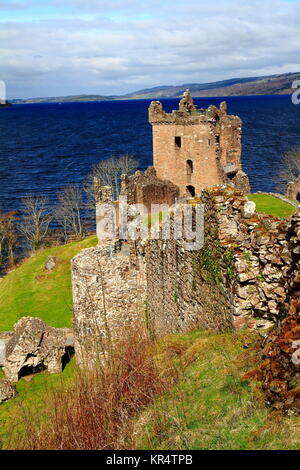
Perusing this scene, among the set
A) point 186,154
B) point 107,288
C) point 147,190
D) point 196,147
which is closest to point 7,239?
point 186,154

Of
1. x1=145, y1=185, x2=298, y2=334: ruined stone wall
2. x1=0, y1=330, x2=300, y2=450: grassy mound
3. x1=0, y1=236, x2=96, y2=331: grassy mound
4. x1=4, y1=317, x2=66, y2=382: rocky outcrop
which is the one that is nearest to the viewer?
x1=0, y1=330, x2=300, y2=450: grassy mound

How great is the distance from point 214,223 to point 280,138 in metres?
122

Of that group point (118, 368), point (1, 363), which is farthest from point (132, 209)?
point (118, 368)

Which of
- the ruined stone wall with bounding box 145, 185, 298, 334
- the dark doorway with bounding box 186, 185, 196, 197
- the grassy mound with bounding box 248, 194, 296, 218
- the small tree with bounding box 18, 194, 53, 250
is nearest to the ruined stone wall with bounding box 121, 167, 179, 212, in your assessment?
the dark doorway with bounding box 186, 185, 196, 197

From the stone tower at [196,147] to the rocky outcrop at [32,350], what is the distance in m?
21.0

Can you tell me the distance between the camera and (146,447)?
7.46 metres

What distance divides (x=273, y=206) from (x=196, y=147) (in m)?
11.9

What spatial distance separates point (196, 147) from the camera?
39.8 meters

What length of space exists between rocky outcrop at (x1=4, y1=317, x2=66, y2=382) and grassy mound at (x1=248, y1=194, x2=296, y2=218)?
13.6 metres

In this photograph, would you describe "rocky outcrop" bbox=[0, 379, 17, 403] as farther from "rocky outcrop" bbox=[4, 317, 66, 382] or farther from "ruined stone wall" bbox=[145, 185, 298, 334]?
"ruined stone wall" bbox=[145, 185, 298, 334]

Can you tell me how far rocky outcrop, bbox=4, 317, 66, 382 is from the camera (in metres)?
22.7

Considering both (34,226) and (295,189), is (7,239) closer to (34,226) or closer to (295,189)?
(34,226)

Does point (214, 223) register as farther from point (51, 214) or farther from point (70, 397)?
point (51, 214)

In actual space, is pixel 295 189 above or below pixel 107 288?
below
